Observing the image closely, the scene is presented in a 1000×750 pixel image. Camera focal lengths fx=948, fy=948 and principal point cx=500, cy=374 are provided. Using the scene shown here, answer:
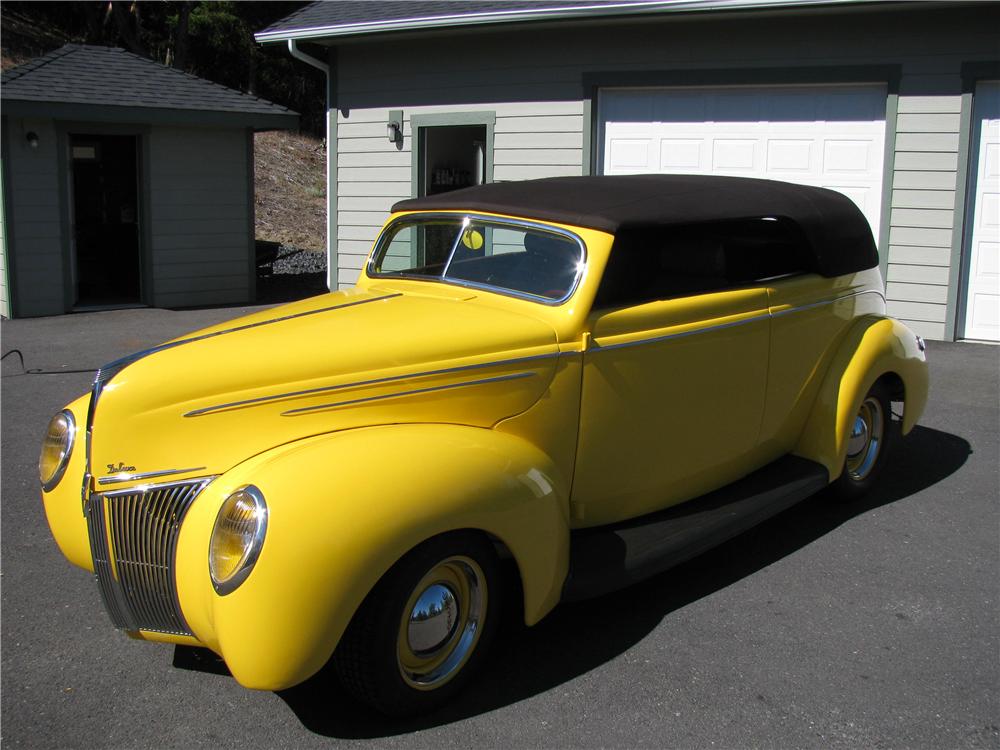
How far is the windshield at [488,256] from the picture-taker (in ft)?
13.0

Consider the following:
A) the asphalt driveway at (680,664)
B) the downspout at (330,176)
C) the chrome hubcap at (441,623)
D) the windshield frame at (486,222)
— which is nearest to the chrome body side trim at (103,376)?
the asphalt driveway at (680,664)

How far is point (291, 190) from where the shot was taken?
26359 mm

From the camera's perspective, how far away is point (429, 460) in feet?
10.3

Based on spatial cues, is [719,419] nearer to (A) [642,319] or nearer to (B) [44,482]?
(A) [642,319]

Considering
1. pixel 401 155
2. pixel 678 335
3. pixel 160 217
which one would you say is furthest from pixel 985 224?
pixel 160 217

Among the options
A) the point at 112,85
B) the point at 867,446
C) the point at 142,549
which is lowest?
the point at 867,446

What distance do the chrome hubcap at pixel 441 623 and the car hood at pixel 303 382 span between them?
1.89ft

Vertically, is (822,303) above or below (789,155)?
below

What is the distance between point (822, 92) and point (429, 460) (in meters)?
8.33

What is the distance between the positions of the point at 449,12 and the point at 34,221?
19.0 ft

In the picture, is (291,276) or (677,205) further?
(291,276)

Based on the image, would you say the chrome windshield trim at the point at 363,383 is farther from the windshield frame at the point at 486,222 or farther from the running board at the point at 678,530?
the running board at the point at 678,530

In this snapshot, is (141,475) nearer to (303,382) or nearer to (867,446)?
(303,382)

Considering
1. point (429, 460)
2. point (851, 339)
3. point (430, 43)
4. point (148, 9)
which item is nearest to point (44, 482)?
point (429, 460)
